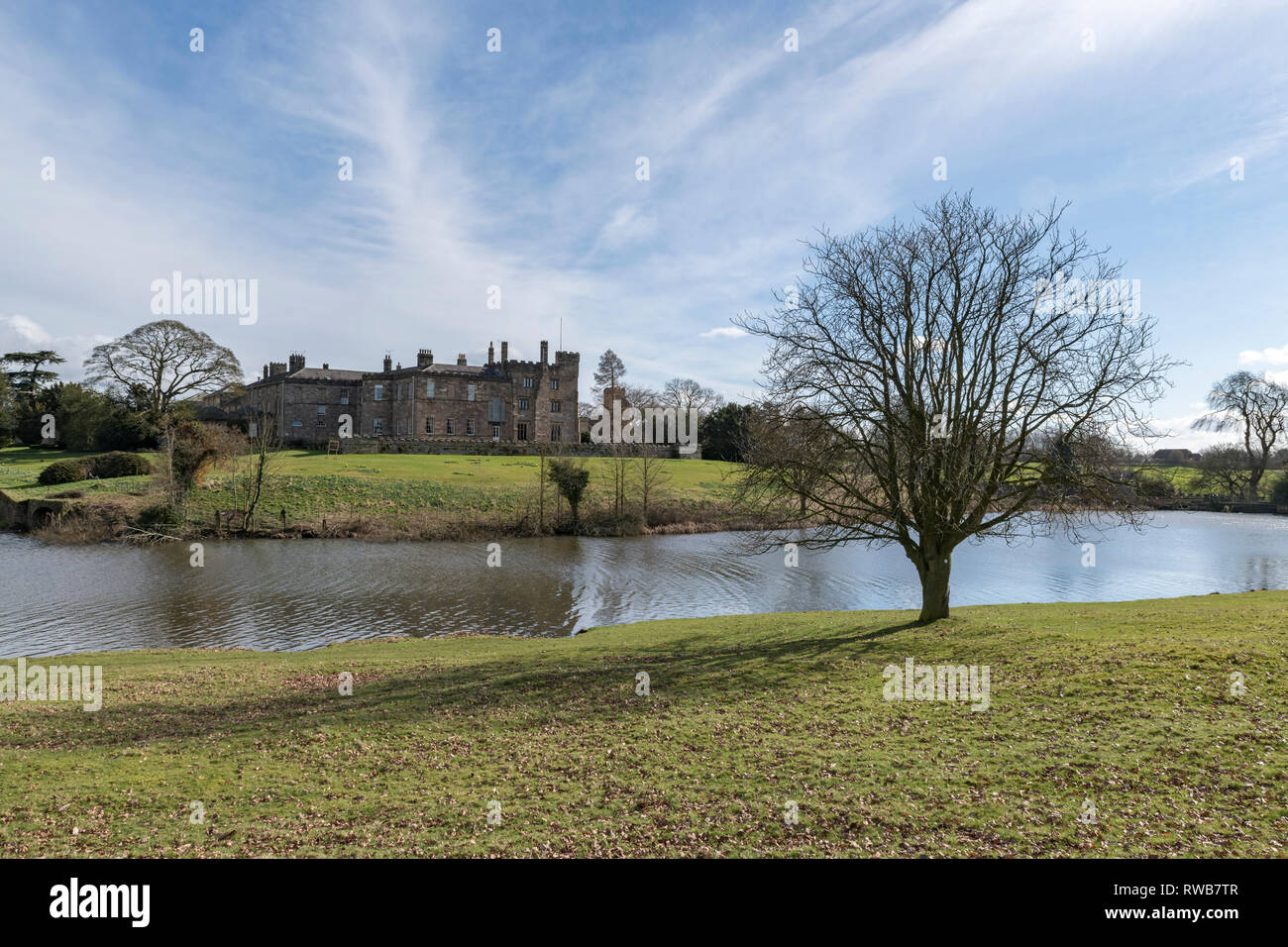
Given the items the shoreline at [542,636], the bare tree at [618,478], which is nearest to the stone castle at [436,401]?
the bare tree at [618,478]

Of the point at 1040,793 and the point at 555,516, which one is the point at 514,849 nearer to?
the point at 1040,793

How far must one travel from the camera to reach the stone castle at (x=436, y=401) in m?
73.5

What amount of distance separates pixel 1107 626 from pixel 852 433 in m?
6.89

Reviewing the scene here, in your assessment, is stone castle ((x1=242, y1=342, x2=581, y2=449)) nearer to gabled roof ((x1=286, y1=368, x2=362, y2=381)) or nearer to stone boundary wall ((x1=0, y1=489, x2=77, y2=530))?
gabled roof ((x1=286, y1=368, x2=362, y2=381))

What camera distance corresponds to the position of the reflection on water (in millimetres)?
22188

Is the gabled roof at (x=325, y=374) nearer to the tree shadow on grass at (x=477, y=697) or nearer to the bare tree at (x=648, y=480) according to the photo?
the bare tree at (x=648, y=480)

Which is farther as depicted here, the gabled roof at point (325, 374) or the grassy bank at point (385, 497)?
the gabled roof at point (325, 374)

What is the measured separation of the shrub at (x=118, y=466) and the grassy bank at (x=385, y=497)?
4.11ft

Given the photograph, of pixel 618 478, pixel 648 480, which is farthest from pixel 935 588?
pixel 648 480

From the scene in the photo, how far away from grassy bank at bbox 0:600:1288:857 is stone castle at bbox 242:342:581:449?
201ft

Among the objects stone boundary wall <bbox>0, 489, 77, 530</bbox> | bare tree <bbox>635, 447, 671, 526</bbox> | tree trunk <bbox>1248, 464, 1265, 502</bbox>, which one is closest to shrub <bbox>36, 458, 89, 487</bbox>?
stone boundary wall <bbox>0, 489, 77, 530</bbox>

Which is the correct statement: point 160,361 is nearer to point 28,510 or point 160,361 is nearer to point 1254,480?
point 28,510
